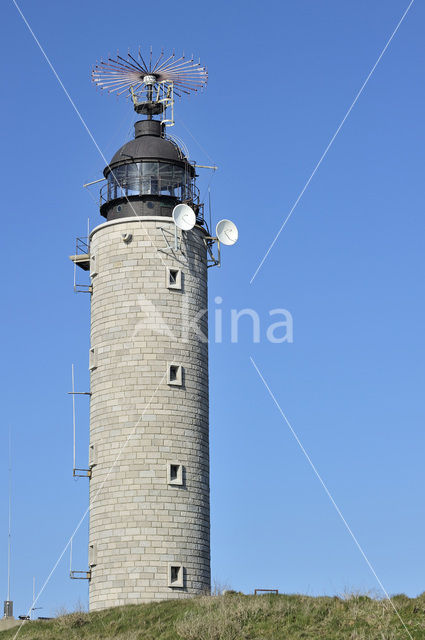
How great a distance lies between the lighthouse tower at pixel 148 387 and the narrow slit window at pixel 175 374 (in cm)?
5

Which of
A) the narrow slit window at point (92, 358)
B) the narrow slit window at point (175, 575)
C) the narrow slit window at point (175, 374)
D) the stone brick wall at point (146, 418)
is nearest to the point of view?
the narrow slit window at point (175, 575)

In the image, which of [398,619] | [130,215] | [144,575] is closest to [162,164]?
[130,215]

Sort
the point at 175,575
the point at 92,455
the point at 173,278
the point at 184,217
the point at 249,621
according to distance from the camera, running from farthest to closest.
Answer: the point at 173,278 < the point at 184,217 < the point at 92,455 < the point at 175,575 < the point at 249,621

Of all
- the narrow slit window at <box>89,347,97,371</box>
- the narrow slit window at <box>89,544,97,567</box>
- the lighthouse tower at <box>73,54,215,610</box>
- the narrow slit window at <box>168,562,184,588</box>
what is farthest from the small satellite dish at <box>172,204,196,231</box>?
the narrow slit window at <box>168,562,184,588</box>

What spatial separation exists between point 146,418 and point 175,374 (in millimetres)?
2392

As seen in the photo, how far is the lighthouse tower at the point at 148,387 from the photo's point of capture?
158 ft

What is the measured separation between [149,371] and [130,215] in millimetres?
7383

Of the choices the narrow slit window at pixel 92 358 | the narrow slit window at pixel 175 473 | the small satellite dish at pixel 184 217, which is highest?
the small satellite dish at pixel 184 217

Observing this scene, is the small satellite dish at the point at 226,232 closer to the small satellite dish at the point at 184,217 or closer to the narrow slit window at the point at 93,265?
the small satellite dish at the point at 184,217

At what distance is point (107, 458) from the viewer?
49469 mm

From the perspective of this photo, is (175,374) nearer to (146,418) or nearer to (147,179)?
(146,418)

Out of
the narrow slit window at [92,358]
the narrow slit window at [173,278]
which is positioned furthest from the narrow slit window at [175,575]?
the narrow slit window at [173,278]

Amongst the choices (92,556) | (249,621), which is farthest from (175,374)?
(249,621)

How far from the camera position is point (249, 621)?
136 ft
